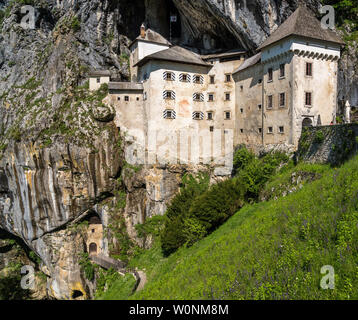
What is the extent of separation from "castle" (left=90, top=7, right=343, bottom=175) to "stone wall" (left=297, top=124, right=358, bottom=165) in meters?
2.75

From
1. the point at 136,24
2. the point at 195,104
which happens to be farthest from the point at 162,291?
the point at 136,24

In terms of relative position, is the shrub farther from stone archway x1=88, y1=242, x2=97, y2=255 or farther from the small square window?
stone archway x1=88, y1=242, x2=97, y2=255

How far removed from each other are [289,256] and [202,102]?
85.3 ft

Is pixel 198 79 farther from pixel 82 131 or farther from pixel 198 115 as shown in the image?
pixel 82 131

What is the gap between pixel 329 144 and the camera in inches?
799

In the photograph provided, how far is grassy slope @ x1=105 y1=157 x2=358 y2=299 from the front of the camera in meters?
8.48

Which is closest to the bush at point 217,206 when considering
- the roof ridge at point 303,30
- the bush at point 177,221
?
the bush at point 177,221

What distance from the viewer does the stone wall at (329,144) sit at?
60.0 feet

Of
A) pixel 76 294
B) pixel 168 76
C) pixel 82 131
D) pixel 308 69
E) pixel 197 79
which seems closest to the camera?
pixel 308 69

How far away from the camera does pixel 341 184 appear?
40.5 ft

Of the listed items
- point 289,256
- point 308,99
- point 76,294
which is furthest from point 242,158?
point 76,294

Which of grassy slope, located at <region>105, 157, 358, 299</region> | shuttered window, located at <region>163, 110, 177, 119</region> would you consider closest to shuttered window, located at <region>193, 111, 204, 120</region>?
shuttered window, located at <region>163, 110, 177, 119</region>

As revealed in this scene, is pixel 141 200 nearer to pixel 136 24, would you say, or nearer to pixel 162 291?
pixel 162 291

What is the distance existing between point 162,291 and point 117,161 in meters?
21.8
